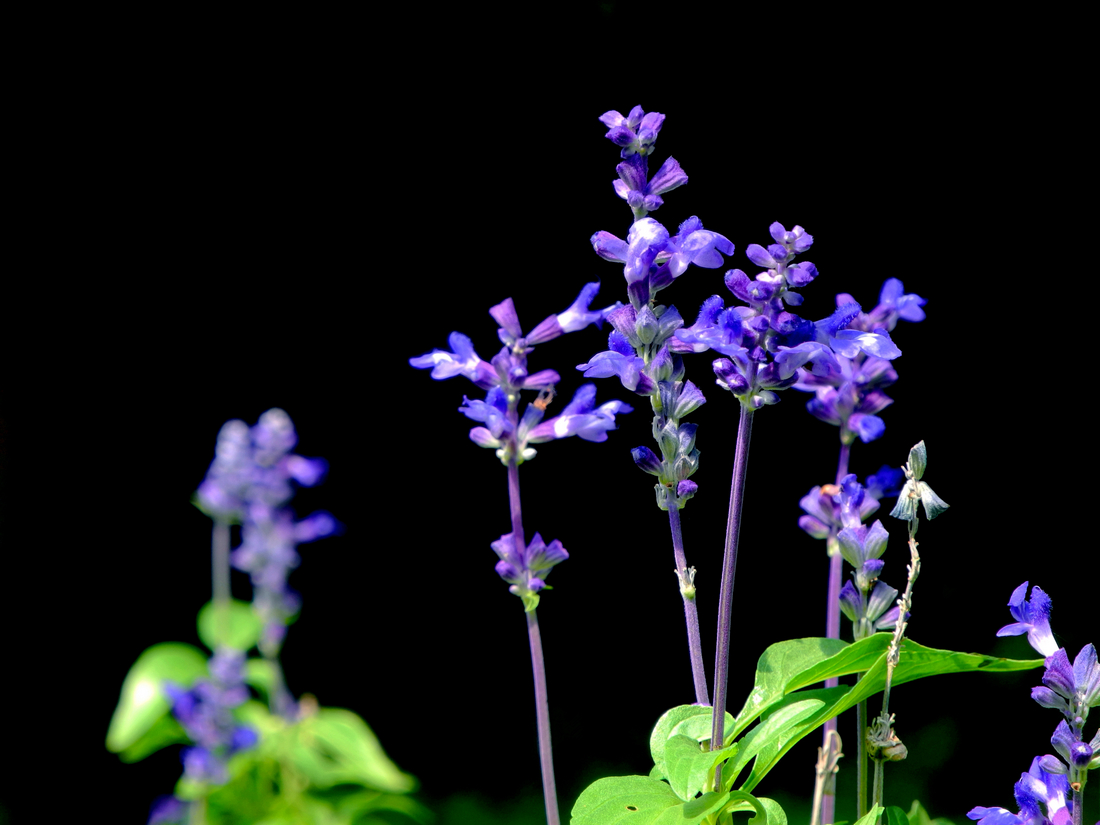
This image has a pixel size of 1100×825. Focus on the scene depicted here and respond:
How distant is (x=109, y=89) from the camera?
8.69 feet

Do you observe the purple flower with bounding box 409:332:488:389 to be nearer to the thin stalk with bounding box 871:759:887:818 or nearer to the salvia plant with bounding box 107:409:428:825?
the thin stalk with bounding box 871:759:887:818

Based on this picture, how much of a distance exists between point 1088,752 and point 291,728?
156cm

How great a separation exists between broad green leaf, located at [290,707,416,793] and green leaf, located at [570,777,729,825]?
142cm

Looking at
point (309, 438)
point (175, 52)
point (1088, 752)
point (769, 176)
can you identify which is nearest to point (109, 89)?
point (175, 52)

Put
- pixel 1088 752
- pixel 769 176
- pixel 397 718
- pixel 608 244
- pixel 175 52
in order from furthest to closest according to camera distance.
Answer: pixel 397 718 < pixel 175 52 < pixel 769 176 < pixel 608 244 < pixel 1088 752

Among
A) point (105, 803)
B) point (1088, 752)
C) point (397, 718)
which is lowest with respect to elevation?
point (105, 803)

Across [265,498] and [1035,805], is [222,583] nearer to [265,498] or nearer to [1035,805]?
[265,498]

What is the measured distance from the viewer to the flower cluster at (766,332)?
0.54 meters

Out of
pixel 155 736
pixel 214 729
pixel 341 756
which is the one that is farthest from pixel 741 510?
pixel 155 736

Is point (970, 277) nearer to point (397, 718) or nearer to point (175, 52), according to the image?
point (397, 718)

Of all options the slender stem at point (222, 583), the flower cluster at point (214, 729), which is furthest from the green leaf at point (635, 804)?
the slender stem at point (222, 583)

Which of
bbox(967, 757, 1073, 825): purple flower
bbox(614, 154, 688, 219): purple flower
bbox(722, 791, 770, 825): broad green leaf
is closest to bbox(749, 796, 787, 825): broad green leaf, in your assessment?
bbox(722, 791, 770, 825): broad green leaf

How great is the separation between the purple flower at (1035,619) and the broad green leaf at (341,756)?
5.15ft

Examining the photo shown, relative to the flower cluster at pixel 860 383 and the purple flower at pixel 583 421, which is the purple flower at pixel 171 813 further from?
the flower cluster at pixel 860 383
